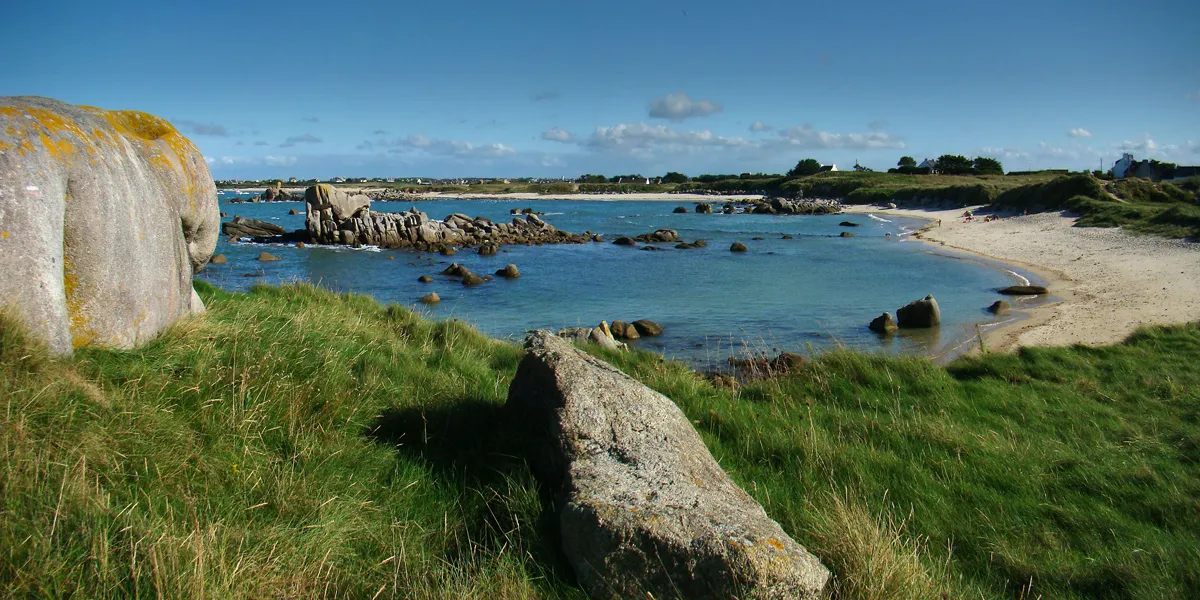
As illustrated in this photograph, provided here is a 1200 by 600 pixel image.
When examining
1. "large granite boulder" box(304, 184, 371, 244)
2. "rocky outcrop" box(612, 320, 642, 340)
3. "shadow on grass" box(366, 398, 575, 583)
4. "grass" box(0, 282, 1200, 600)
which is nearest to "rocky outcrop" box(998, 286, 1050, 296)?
"rocky outcrop" box(612, 320, 642, 340)

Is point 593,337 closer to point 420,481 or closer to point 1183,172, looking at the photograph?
point 420,481

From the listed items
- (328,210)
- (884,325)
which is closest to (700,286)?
(884,325)

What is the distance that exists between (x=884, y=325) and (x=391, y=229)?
116ft

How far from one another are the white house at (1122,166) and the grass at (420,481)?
9327 centimetres

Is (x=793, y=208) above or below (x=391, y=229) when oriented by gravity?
below

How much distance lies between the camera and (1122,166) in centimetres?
8312

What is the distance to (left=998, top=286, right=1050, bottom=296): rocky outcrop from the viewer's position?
76.3 ft

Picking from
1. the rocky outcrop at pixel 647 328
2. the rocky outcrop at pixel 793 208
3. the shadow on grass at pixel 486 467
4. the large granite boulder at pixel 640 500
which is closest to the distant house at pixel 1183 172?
the rocky outcrop at pixel 793 208

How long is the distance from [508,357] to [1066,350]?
899cm

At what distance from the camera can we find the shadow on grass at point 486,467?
3.77m

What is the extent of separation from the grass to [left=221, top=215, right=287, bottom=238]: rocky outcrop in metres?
49.2

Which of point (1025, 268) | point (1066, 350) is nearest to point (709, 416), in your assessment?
point (1066, 350)

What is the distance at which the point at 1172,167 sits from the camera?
7369 cm

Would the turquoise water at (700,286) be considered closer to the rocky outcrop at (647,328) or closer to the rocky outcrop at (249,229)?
the rocky outcrop at (647,328)
